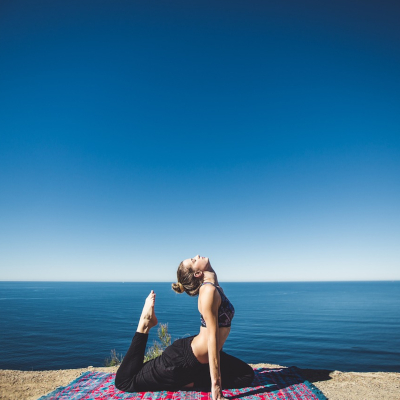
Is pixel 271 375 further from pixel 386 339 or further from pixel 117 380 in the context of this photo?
pixel 386 339

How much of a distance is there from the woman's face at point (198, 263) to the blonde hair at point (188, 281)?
55 mm

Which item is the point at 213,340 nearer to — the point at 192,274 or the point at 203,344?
the point at 203,344

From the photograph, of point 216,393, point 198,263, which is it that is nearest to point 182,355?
point 216,393

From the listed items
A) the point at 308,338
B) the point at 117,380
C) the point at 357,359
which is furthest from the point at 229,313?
the point at 308,338

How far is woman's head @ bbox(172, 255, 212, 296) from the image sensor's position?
4.26 m

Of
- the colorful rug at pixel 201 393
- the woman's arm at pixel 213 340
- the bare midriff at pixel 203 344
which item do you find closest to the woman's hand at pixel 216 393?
the woman's arm at pixel 213 340

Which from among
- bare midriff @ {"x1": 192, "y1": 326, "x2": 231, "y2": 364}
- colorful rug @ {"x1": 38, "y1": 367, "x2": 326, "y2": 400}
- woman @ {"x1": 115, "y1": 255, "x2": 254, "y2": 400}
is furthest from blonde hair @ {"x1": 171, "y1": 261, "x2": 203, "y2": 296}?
colorful rug @ {"x1": 38, "y1": 367, "x2": 326, "y2": 400}

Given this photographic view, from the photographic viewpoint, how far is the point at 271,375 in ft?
18.6

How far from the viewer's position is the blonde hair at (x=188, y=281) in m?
4.26

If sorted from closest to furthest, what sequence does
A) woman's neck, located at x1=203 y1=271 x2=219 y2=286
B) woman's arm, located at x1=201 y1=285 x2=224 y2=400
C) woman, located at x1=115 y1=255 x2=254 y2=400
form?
woman's arm, located at x1=201 y1=285 x2=224 y2=400, woman's neck, located at x1=203 y1=271 x2=219 y2=286, woman, located at x1=115 y1=255 x2=254 y2=400

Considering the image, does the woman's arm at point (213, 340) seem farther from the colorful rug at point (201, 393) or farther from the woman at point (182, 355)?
the colorful rug at point (201, 393)

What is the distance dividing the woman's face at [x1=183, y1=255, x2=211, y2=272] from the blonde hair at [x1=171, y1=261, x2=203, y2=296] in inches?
2.1

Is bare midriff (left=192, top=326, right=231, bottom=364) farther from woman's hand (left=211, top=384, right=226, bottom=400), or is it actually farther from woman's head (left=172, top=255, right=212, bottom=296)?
woman's head (left=172, top=255, right=212, bottom=296)

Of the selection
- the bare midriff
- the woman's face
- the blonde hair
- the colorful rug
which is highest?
the woman's face
